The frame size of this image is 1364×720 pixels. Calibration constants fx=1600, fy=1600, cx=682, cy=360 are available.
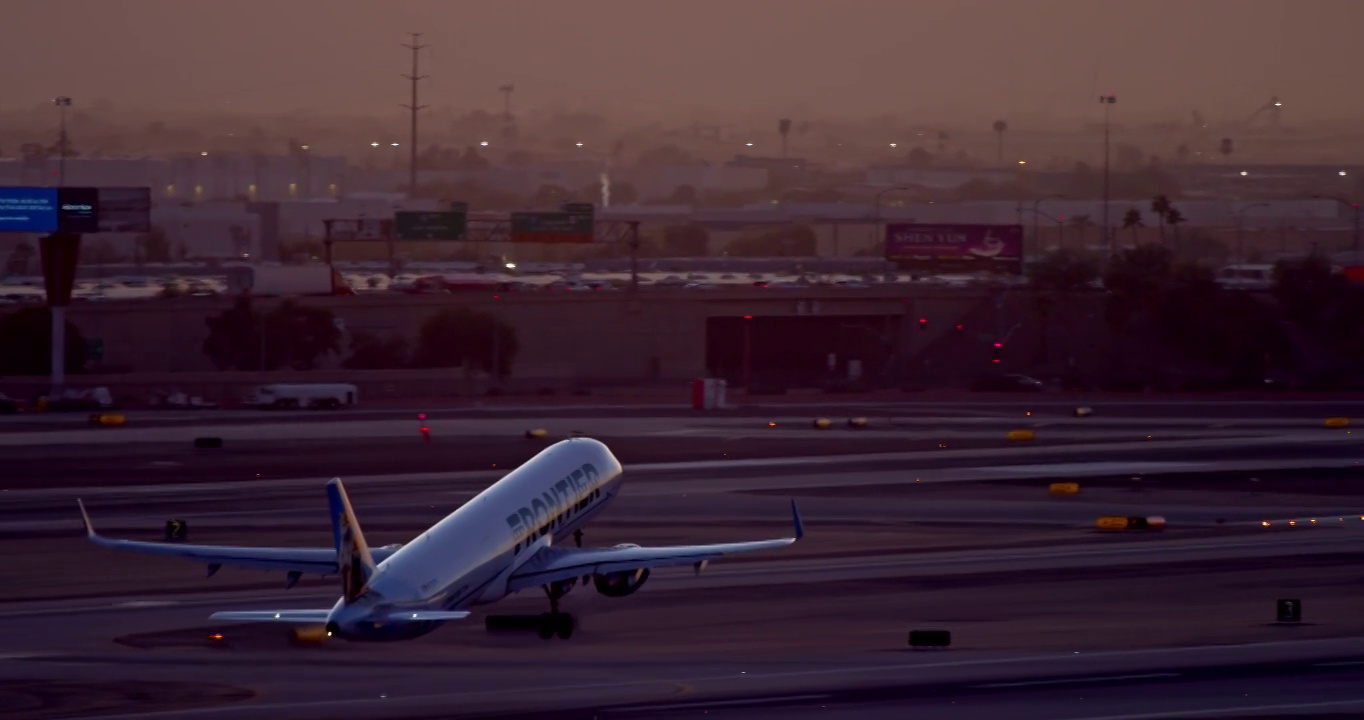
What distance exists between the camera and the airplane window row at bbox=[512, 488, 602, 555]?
103 ft

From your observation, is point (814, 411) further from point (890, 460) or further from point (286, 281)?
point (286, 281)

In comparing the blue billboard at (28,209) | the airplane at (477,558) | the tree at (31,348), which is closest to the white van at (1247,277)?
the tree at (31,348)

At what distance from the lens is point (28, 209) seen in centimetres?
8506

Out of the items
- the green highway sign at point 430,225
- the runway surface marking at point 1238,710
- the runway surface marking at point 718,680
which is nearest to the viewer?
the runway surface marking at point 1238,710

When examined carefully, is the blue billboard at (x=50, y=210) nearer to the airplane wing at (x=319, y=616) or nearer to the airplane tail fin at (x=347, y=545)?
the airplane wing at (x=319, y=616)

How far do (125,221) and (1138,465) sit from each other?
57.7 meters

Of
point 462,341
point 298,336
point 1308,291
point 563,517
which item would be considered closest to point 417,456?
point 563,517

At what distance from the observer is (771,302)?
4631 inches

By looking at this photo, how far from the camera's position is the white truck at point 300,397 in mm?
83125

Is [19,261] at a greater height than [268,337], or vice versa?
[19,261]

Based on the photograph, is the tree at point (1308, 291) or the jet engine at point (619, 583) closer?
the jet engine at point (619, 583)

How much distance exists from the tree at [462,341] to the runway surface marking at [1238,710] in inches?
3337

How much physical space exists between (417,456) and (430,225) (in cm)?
7683

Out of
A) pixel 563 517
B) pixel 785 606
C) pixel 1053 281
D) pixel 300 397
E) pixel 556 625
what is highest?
pixel 1053 281
